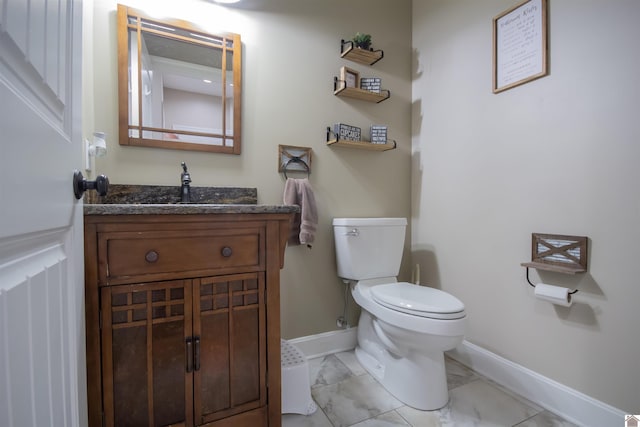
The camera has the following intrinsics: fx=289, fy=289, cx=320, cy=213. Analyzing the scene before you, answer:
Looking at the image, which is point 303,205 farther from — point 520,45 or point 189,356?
point 520,45

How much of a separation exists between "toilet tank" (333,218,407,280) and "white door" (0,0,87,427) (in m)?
1.28

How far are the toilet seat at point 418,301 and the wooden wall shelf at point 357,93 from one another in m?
1.19

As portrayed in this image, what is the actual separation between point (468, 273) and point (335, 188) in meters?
0.94

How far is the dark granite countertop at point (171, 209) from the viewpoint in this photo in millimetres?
764

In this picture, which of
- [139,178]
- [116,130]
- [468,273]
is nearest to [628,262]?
[468,273]

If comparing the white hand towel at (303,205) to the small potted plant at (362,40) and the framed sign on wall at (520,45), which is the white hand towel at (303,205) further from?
the framed sign on wall at (520,45)

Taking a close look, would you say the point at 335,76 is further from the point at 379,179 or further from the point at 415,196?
the point at 415,196

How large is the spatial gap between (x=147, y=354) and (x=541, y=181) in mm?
1732

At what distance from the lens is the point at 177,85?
1.46m

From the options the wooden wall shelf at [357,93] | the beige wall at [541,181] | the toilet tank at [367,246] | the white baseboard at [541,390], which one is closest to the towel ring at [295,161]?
the toilet tank at [367,246]

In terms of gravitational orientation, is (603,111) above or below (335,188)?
above

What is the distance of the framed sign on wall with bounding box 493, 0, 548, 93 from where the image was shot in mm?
1370

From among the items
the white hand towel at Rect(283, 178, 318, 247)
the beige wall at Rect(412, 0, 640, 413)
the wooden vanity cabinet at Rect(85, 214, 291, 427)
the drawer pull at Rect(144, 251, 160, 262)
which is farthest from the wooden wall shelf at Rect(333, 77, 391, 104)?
the drawer pull at Rect(144, 251, 160, 262)

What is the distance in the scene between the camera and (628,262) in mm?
1108
